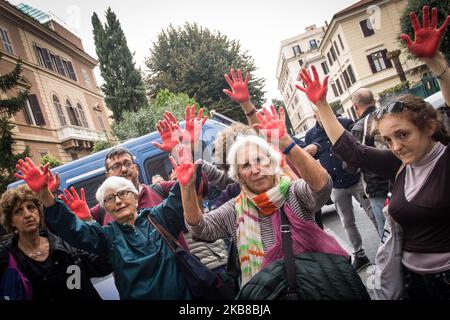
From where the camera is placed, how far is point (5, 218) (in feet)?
7.83

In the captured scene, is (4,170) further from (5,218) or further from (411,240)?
(411,240)

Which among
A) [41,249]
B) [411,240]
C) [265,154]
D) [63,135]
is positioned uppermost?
[63,135]

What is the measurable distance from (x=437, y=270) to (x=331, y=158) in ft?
8.11

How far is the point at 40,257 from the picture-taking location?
7.34 feet

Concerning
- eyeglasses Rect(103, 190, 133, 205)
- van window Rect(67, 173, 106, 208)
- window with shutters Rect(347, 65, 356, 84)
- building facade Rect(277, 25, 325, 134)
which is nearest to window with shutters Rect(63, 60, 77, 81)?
van window Rect(67, 173, 106, 208)

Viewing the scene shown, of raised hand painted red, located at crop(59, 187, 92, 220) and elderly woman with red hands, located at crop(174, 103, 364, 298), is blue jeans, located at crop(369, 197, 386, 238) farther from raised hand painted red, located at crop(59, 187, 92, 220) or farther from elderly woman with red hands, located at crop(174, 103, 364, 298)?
raised hand painted red, located at crop(59, 187, 92, 220)

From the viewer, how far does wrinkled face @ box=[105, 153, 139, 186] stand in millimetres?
2992

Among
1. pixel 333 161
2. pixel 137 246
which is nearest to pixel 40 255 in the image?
pixel 137 246

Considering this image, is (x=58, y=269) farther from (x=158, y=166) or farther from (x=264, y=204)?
(x=158, y=166)

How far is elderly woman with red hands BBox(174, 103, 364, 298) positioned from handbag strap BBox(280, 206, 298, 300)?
42 millimetres

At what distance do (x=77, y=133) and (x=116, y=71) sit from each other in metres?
4.98

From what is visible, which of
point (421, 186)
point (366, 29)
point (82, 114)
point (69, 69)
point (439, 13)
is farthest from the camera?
point (366, 29)
